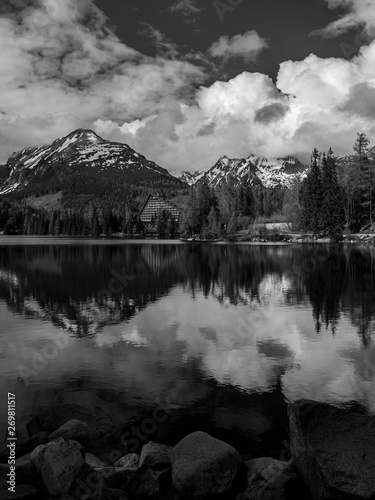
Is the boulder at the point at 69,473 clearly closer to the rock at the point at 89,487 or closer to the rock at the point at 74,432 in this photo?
the rock at the point at 89,487

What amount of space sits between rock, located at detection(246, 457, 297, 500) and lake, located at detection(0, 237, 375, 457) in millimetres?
1437

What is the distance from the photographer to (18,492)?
9.41 metres

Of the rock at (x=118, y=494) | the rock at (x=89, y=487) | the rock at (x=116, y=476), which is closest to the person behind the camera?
the rock at (x=89, y=487)

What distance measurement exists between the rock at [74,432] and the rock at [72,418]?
0.75 ft

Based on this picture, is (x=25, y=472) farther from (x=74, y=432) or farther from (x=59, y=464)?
(x=74, y=432)

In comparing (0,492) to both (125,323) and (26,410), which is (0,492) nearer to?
(26,410)

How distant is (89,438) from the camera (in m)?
11.8

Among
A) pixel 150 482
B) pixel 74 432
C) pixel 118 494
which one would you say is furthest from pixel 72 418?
pixel 150 482

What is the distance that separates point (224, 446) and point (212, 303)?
962 inches

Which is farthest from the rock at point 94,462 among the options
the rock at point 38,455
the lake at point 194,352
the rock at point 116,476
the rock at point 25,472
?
the lake at point 194,352

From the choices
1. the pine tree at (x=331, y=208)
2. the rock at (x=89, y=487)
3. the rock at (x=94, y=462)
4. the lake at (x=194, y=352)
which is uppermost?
the pine tree at (x=331, y=208)

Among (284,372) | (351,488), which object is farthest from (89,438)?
(284,372)

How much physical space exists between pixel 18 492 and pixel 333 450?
7417mm

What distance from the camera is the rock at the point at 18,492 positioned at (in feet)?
30.3
